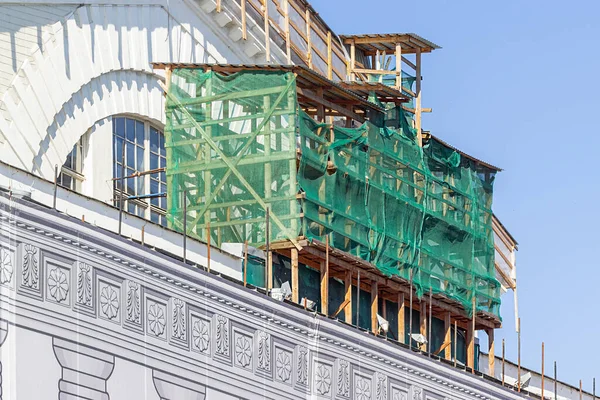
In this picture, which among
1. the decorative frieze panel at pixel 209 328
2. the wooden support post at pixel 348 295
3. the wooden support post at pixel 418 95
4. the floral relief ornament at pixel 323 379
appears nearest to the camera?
the decorative frieze panel at pixel 209 328

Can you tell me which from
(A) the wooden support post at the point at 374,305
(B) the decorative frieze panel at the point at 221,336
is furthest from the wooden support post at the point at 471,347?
(B) the decorative frieze panel at the point at 221,336

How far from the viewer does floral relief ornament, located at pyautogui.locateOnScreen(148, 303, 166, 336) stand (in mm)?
39906

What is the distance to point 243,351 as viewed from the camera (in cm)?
4278

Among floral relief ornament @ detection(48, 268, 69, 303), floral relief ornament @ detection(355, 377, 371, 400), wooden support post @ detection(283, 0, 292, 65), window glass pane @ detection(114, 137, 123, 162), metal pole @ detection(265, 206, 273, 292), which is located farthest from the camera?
wooden support post @ detection(283, 0, 292, 65)

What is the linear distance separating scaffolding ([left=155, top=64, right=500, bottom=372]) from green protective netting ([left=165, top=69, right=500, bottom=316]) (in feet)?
0.12

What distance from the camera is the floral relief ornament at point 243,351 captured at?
4262 cm

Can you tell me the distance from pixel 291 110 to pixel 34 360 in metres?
16.9

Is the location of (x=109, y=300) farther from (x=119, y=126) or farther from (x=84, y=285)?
(x=119, y=126)

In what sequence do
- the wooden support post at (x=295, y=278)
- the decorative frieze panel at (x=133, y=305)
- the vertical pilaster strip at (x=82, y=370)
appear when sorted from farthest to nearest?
the wooden support post at (x=295, y=278) → the decorative frieze panel at (x=133, y=305) → the vertical pilaster strip at (x=82, y=370)

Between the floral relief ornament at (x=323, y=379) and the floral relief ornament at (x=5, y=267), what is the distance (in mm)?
11287

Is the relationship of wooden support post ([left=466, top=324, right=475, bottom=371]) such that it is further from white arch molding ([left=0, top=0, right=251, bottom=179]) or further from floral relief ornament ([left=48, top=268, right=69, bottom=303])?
floral relief ornament ([left=48, top=268, right=69, bottom=303])

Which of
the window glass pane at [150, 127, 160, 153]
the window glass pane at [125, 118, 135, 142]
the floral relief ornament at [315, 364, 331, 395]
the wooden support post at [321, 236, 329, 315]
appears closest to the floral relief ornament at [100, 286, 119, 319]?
the floral relief ornament at [315, 364, 331, 395]

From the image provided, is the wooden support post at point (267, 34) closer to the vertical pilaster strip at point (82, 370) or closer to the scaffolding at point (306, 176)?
the scaffolding at point (306, 176)

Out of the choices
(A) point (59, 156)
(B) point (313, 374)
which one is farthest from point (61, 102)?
(B) point (313, 374)
